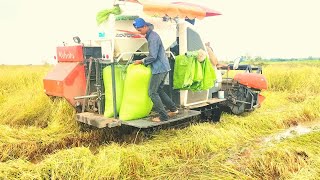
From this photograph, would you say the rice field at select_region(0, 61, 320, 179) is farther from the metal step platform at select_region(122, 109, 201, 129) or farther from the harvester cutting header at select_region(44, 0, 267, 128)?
the harvester cutting header at select_region(44, 0, 267, 128)

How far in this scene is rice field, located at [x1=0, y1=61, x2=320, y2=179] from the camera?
164 inches

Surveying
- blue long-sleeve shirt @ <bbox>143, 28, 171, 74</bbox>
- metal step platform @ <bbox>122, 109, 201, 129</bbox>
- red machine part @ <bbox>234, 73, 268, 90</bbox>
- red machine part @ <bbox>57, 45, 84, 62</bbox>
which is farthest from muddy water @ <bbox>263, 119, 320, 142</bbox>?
red machine part @ <bbox>57, 45, 84, 62</bbox>

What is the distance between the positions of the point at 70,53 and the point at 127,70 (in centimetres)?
118

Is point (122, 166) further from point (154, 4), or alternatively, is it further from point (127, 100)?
point (154, 4)

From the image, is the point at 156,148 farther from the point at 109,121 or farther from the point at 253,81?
the point at 253,81

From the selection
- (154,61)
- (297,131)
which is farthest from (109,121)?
(297,131)

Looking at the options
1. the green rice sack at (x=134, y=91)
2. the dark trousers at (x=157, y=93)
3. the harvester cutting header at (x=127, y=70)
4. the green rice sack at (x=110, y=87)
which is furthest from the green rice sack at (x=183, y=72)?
the green rice sack at (x=110, y=87)

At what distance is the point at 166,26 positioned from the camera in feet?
20.4

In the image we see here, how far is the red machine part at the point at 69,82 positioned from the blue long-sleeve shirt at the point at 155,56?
48.5 inches

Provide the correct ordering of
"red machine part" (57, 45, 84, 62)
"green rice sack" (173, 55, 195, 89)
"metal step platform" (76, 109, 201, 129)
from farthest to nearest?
1. "green rice sack" (173, 55, 195, 89)
2. "red machine part" (57, 45, 84, 62)
3. "metal step platform" (76, 109, 201, 129)

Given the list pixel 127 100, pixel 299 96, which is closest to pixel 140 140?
pixel 127 100

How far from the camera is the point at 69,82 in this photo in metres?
5.66

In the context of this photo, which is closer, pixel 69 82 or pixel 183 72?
pixel 69 82

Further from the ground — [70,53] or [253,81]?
[70,53]
